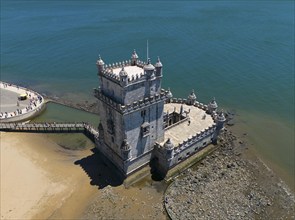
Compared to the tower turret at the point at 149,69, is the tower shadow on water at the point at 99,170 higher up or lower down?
lower down

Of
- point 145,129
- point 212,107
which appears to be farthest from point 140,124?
point 212,107

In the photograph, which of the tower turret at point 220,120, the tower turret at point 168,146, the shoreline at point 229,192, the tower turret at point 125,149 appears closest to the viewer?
the shoreline at point 229,192

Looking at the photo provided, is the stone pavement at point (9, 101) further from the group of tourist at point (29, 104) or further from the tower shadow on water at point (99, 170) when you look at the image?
the tower shadow on water at point (99, 170)

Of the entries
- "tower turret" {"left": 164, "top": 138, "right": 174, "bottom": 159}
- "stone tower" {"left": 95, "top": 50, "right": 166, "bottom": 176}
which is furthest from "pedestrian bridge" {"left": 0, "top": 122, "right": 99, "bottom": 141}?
"tower turret" {"left": 164, "top": 138, "right": 174, "bottom": 159}

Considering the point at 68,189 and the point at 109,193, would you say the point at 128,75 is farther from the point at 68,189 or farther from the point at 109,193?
the point at 68,189

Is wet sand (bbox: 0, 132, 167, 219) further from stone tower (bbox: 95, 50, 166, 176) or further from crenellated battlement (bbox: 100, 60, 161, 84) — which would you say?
crenellated battlement (bbox: 100, 60, 161, 84)

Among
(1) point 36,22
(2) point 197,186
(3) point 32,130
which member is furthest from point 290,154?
(1) point 36,22

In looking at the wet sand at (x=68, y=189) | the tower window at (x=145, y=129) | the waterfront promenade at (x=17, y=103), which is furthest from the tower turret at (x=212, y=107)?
the waterfront promenade at (x=17, y=103)
